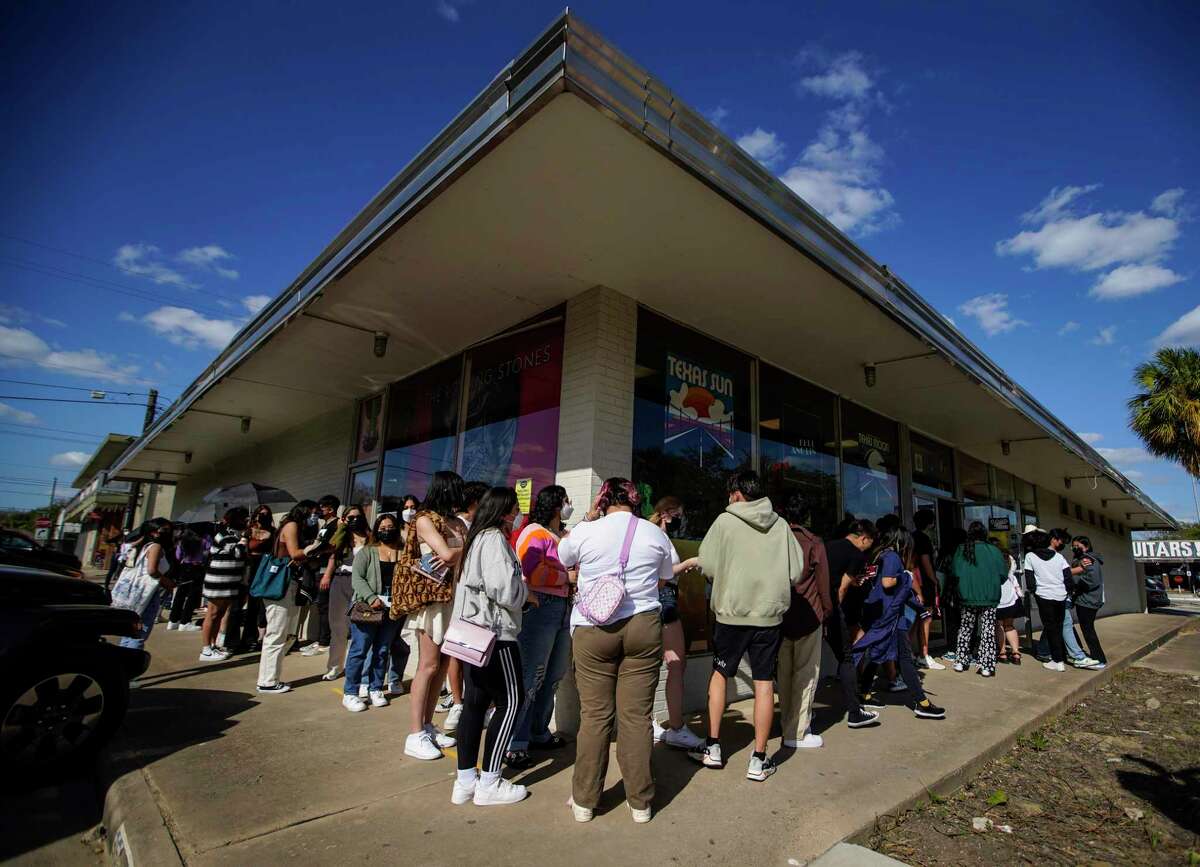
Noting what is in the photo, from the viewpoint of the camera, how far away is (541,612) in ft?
12.4

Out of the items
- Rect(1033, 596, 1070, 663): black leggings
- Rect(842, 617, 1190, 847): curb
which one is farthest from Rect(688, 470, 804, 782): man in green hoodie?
Rect(1033, 596, 1070, 663): black leggings

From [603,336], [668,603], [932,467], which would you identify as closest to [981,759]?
[668,603]

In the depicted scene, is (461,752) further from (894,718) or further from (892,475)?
(892,475)

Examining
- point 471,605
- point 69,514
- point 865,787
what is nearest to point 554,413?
point 471,605

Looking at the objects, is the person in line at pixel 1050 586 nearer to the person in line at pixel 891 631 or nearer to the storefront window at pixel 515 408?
the person in line at pixel 891 631

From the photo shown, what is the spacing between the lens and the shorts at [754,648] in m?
3.77

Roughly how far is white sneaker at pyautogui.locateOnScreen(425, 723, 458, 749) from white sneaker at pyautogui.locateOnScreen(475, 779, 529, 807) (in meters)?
0.90

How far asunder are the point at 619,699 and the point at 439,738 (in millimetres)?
1799

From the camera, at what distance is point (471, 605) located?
318 cm

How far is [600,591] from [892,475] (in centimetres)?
838

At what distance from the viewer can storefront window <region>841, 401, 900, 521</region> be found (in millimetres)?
8992

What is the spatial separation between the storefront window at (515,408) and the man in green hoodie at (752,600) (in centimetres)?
217

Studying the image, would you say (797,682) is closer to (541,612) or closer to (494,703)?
(541,612)

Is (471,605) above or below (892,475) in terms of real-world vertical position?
below
